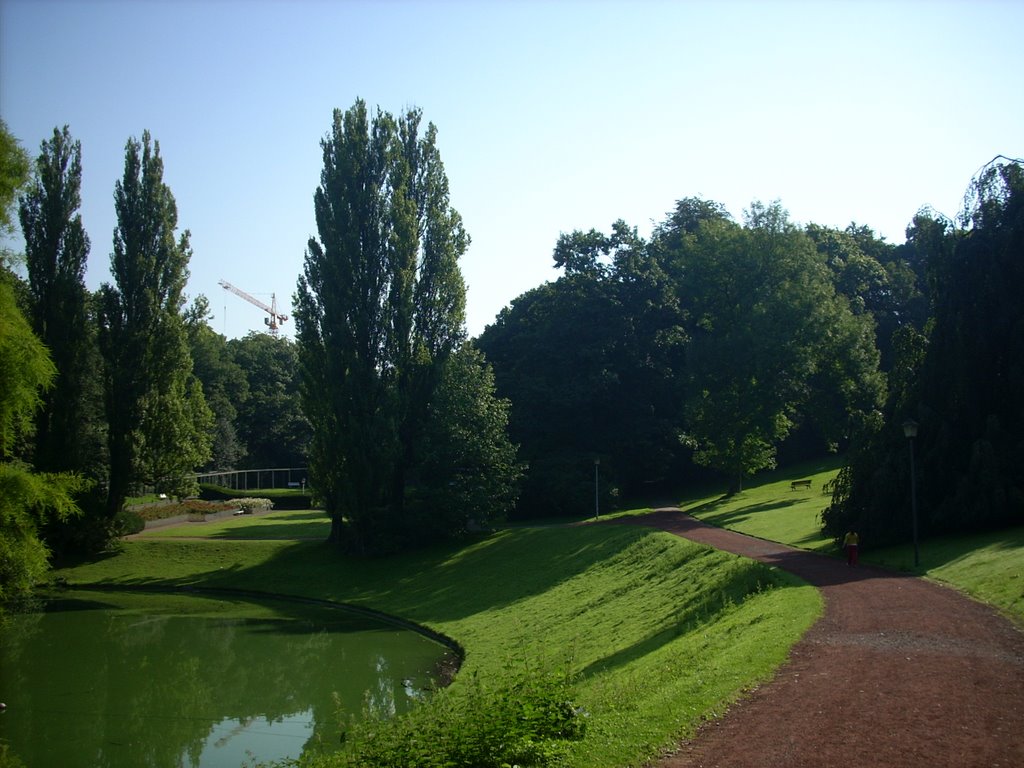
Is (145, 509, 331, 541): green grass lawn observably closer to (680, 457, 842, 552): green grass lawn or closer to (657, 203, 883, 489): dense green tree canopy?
(680, 457, 842, 552): green grass lawn

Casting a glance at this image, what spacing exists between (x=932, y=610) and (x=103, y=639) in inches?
923

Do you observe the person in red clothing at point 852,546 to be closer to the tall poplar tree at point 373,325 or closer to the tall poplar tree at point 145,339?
the tall poplar tree at point 373,325

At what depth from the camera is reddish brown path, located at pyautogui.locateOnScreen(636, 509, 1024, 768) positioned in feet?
31.0

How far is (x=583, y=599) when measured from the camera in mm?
26047

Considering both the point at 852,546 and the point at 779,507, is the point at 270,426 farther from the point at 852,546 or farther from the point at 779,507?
the point at 852,546

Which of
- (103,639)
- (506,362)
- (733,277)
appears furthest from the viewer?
(506,362)

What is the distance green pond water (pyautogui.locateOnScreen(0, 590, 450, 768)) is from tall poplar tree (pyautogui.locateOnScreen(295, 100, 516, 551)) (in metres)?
6.14

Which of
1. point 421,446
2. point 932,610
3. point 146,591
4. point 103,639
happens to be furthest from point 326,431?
point 932,610

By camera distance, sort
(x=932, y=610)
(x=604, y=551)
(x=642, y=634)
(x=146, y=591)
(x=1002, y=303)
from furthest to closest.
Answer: (x=146, y=591)
(x=604, y=551)
(x=1002, y=303)
(x=642, y=634)
(x=932, y=610)

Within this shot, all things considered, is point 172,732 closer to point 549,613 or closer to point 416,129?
point 549,613

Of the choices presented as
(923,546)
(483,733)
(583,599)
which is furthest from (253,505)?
(483,733)

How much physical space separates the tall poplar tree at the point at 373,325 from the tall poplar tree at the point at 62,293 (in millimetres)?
9896

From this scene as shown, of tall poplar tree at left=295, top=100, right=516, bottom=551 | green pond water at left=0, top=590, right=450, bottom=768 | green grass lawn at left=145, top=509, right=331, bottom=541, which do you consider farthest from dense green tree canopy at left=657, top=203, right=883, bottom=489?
green pond water at left=0, top=590, right=450, bottom=768

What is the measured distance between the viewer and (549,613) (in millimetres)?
25547
